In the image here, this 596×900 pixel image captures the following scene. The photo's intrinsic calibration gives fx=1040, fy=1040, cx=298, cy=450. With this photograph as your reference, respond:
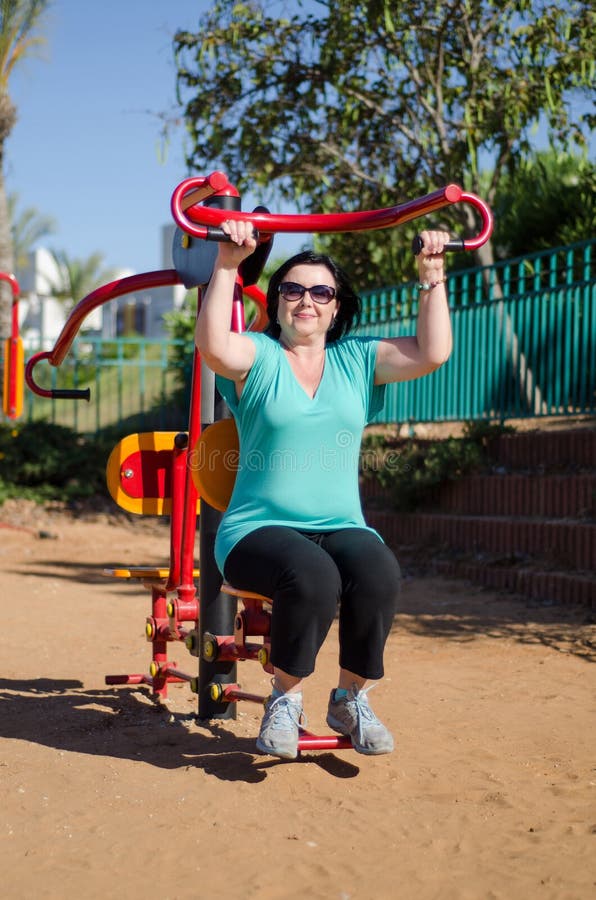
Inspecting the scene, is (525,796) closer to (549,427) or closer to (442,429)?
(549,427)

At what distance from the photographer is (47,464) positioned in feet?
41.7

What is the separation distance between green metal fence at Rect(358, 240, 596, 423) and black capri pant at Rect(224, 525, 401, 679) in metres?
5.25

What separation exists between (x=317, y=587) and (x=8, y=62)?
41.7 ft

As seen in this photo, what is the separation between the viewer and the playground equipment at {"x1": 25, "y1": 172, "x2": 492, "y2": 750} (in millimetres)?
3146

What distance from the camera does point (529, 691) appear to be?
441 centimetres

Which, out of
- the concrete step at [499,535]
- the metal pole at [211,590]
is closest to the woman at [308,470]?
the metal pole at [211,590]

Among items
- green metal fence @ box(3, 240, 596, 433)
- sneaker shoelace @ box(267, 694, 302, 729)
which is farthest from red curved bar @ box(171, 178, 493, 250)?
green metal fence @ box(3, 240, 596, 433)

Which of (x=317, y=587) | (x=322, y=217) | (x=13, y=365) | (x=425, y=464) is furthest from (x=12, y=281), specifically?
(x=317, y=587)

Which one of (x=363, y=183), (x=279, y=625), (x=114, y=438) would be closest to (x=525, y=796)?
(x=279, y=625)

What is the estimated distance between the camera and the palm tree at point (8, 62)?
13547 mm

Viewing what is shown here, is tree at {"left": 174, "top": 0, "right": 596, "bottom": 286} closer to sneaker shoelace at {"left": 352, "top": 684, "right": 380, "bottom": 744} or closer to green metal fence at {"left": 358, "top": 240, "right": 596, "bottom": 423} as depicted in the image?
green metal fence at {"left": 358, "top": 240, "right": 596, "bottom": 423}

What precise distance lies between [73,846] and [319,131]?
9726 mm

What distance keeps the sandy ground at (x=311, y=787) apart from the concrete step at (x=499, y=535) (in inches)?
57.2

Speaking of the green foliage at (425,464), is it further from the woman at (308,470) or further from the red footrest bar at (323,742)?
the red footrest bar at (323,742)
